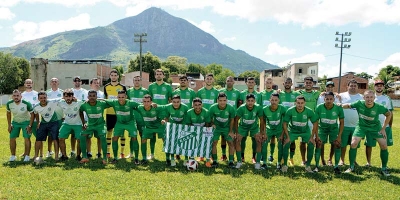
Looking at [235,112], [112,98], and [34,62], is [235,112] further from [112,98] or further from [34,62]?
[34,62]

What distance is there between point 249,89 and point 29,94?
714 centimetres

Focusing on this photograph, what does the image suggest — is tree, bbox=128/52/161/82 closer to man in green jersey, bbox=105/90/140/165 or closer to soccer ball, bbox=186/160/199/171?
man in green jersey, bbox=105/90/140/165

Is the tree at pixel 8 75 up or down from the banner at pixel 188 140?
up

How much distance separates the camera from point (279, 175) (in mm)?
8469

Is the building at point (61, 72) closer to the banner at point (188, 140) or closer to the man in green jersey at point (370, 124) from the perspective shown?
the banner at point (188, 140)

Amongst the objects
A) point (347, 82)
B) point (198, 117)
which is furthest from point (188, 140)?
point (347, 82)

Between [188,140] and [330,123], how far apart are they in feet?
13.0

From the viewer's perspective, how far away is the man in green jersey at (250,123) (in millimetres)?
9156

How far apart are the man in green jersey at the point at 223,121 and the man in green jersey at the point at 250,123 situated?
0.57 ft

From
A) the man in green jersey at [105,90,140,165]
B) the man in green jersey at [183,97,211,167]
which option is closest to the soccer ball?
the man in green jersey at [183,97,211,167]

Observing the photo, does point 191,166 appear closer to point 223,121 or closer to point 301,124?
point 223,121

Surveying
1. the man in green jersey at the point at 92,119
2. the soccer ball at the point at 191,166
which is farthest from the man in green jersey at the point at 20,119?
the soccer ball at the point at 191,166

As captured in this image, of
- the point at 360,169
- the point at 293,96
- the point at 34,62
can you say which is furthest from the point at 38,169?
the point at 34,62

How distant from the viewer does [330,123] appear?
916 cm
